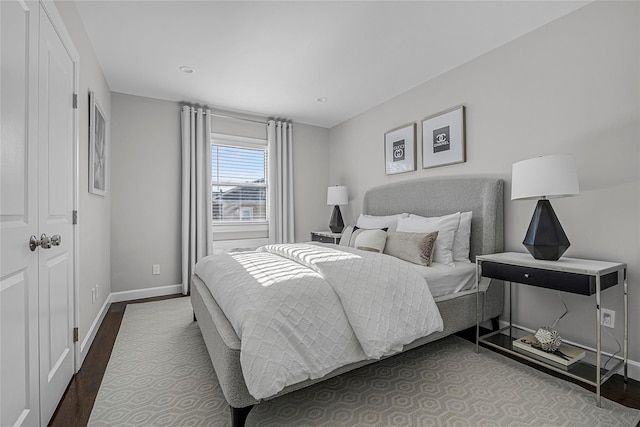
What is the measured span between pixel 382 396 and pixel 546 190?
5.38 ft

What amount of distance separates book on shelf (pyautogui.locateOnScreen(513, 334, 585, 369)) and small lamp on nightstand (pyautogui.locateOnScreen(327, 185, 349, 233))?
2750 mm

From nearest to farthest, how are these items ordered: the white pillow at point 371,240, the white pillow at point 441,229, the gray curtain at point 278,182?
the white pillow at point 441,229 < the white pillow at point 371,240 < the gray curtain at point 278,182

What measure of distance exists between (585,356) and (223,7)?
3565 millimetres

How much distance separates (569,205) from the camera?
2277mm

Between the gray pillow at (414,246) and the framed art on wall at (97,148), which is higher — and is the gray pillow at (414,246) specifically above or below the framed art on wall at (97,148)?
below

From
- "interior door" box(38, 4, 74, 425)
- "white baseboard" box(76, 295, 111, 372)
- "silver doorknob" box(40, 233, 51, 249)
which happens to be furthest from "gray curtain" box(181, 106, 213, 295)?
"silver doorknob" box(40, 233, 51, 249)

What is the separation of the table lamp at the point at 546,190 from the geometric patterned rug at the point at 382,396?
0.85 meters

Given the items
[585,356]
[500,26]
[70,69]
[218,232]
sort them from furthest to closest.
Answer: [218,232]
[500,26]
[585,356]
[70,69]

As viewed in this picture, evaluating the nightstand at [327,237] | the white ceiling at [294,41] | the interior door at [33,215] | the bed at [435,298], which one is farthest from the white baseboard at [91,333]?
the nightstand at [327,237]

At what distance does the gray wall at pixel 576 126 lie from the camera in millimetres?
1993

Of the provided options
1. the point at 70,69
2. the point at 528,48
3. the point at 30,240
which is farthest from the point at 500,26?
the point at 30,240

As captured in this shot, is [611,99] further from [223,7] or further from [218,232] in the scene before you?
[218,232]

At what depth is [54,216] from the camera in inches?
67.1

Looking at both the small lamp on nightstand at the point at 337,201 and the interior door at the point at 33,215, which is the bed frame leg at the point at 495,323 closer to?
the small lamp on nightstand at the point at 337,201
